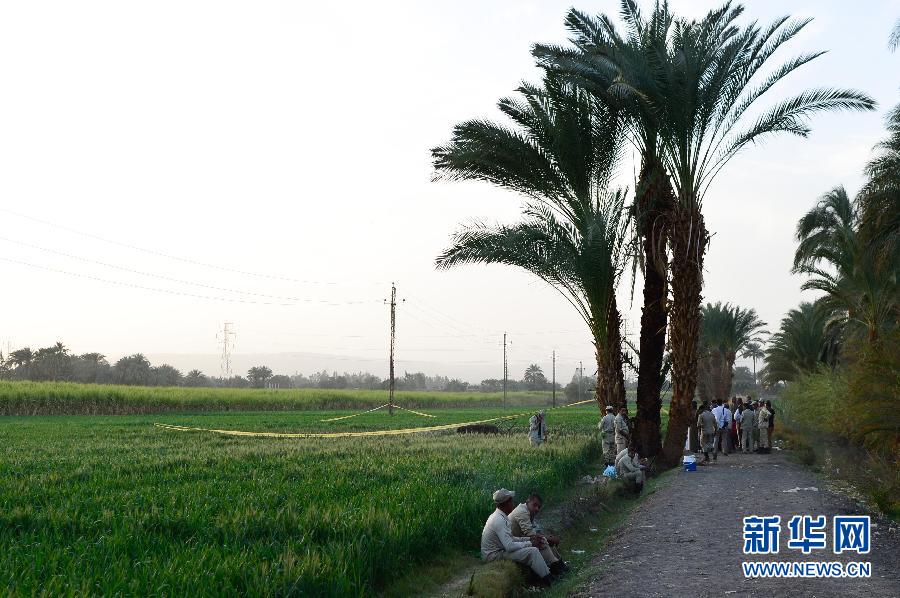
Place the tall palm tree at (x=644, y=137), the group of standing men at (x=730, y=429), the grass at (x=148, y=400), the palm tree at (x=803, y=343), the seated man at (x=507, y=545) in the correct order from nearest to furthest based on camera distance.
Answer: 1. the seated man at (x=507, y=545)
2. the tall palm tree at (x=644, y=137)
3. the group of standing men at (x=730, y=429)
4. the palm tree at (x=803, y=343)
5. the grass at (x=148, y=400)

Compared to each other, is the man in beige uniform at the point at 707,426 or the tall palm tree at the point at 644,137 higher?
the tall palm tree at the point at 644,137

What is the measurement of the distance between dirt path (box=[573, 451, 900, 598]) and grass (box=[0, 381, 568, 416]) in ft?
151

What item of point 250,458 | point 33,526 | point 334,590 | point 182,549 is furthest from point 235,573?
point 250,458

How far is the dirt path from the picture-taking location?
729cm

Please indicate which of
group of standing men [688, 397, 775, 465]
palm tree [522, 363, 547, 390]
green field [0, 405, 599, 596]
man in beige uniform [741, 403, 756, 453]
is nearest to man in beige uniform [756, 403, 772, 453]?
group of standing men [688, 397, 775, 465]

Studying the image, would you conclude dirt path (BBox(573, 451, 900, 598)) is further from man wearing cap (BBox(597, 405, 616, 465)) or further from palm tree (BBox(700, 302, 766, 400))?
palm tree (BBox(700, 302, 766, 400))

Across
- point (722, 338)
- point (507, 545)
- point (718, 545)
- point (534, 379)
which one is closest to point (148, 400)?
point (722, 338)

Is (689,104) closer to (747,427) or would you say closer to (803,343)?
(747,427)

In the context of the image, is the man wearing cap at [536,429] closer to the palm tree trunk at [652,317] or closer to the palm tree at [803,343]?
Result: the palm tree trunk at [652,317]

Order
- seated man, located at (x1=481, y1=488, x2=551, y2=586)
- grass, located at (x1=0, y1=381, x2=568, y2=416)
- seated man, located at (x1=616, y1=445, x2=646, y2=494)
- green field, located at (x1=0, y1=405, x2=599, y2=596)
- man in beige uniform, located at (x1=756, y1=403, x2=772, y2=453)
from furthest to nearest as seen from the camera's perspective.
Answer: grass, located at (x1=0, y1=381, x2=568, y2=416), man in beige uniform, located at (x1=756, y1=403, x2=772, y2=453), seated man, located at (x1=616, y1=445, x2=646, y2=494), seated man, located at (x1=481, y1=488, x2=551, y2=586), green field, located at (x1=0, y1=405, x2=599, y2=596)

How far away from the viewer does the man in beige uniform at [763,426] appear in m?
23.0

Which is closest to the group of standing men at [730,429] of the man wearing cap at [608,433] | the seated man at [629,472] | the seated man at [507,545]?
the man wearing cap at [608,433]

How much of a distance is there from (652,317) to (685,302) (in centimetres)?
106

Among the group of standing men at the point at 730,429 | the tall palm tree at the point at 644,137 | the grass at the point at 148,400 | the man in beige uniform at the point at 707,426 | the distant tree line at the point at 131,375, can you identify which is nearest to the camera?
the tall palm tree at the point at 644,137
